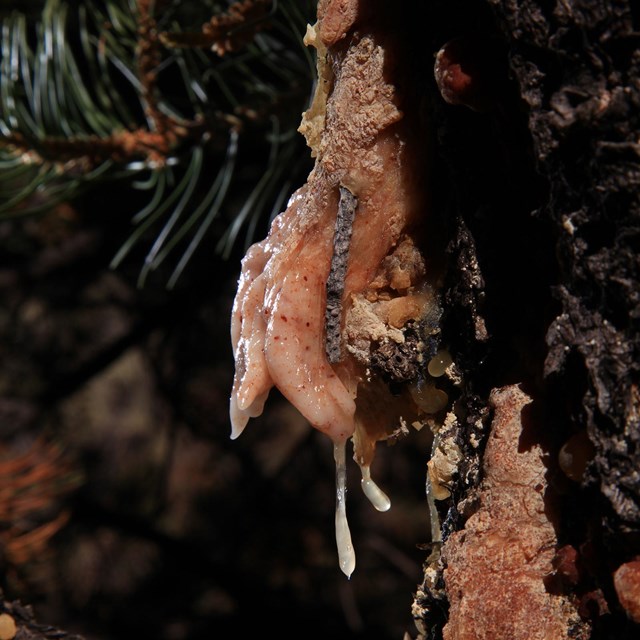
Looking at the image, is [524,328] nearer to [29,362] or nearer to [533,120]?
[533,120]

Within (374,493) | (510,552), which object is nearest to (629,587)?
(510,552)

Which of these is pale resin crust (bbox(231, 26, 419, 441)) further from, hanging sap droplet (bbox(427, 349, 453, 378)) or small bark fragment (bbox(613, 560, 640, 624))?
small bark fragment (bbox(613, 560, 640, 624))

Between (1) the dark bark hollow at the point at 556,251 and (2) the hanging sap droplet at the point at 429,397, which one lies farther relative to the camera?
(2) the hanging sap droplet at the point at 429,397

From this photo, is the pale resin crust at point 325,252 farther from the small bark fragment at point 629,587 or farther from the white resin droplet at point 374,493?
the small bark fragment at point 629,587

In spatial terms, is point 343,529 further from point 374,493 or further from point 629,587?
point 629,587

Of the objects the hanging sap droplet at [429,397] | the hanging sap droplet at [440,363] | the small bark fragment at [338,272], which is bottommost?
the hanging sap droplet at [429,397]

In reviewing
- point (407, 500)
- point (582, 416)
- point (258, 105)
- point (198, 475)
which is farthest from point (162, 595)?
point (582, 416)

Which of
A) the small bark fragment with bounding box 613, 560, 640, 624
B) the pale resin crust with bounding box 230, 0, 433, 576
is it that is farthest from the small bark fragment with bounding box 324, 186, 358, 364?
the small bark fragment with bounding box 613, 560, 640, 624

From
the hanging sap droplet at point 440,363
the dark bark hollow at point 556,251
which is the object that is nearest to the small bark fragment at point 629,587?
the dark bark hollow at point 556,251

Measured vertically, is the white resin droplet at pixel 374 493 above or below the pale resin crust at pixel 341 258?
below
